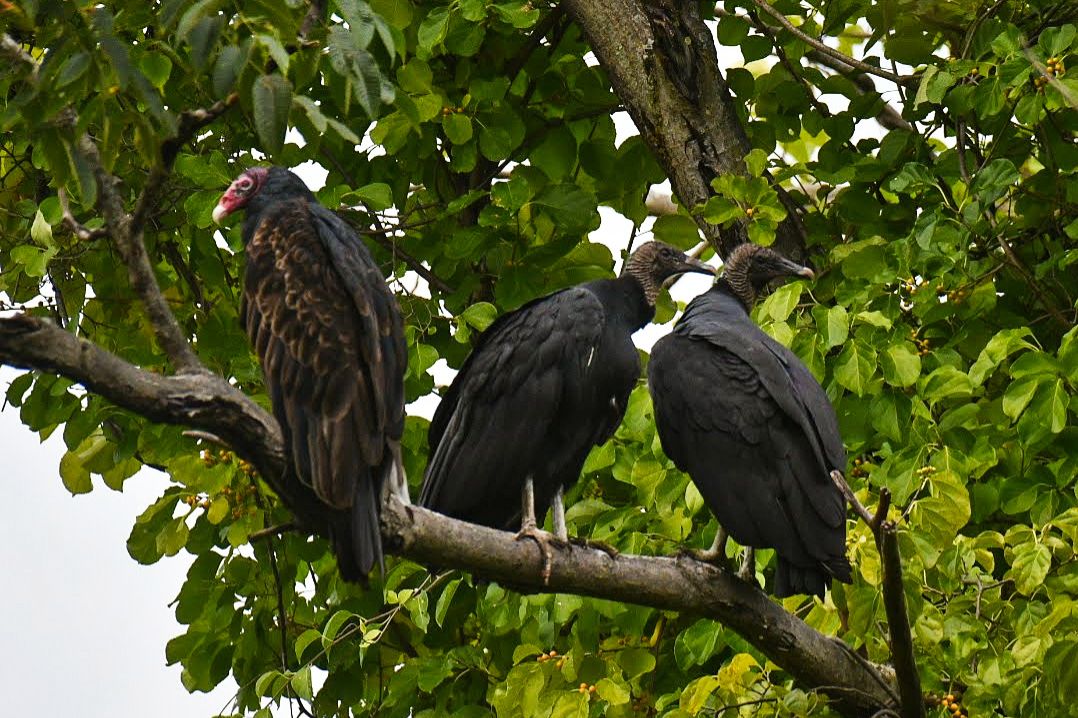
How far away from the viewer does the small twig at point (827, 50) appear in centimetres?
538

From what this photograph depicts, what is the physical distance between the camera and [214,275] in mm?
5887

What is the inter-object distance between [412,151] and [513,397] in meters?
1.85

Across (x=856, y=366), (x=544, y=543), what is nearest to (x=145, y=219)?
(x=544, y=543)

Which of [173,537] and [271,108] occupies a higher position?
[173,537]

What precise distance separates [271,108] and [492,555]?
4.04ft

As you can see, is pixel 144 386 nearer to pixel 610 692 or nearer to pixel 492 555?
pixel 492 555

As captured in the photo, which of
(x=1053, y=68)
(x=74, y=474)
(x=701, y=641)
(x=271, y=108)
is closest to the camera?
(x=271, y=108)

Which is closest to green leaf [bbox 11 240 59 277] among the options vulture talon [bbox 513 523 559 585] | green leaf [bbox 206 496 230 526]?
green leaf [bbox 206 496 230 526]

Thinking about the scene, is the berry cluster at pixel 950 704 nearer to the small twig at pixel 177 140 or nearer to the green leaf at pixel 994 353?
the green leaf at pixel 994 353

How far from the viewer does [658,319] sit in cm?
592

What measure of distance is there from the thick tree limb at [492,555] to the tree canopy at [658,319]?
0.04ft

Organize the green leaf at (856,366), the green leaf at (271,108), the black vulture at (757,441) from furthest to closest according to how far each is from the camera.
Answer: the green leaf at (856,366) < the black vulture at (757,441) < the green leaf at (271,108)

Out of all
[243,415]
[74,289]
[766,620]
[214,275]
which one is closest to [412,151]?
[214,275]

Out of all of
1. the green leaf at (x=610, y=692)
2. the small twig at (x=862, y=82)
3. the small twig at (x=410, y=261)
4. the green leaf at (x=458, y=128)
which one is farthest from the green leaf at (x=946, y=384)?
the small twig at (x=410, y=261)
